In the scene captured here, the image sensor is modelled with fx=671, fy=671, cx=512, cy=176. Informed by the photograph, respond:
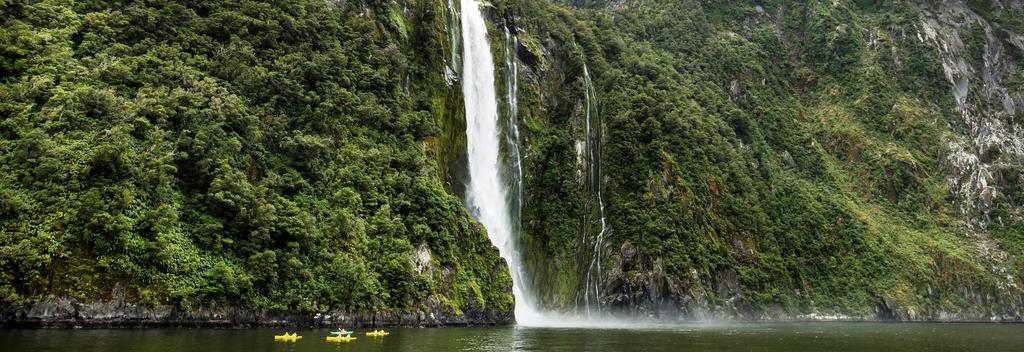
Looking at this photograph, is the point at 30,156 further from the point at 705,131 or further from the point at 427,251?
the point at 705,131

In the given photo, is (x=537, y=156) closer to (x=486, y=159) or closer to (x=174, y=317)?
(x=486, y=159)

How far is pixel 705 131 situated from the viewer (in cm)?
7075

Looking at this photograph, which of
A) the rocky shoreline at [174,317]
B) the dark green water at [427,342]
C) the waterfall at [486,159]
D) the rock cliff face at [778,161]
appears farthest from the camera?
the rock cliff face at [778,161]

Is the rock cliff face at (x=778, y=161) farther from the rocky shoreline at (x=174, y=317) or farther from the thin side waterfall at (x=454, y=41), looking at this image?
the rocky shoreline at (x=174, y=317)

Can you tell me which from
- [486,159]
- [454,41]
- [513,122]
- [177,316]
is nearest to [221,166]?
[177,316]

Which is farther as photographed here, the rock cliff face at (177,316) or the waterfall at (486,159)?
the waterfall at (486,159)

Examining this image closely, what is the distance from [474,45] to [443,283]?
A: 26496 mm

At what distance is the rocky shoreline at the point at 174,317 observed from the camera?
2542 centimetres

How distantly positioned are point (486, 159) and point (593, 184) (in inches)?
430

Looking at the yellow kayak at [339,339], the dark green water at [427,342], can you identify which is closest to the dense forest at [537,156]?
the dark green water at [427,342]

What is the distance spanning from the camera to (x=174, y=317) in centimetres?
2869

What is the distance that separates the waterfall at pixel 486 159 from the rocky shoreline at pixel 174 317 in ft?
45.5

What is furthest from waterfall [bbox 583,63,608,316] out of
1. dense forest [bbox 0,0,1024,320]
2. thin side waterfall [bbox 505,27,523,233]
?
thin side waterfall [bbox 505,27,523,233]

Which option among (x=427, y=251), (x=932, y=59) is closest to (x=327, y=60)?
(x=427, y=251)
